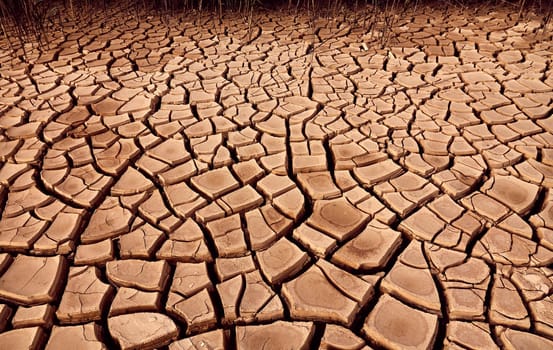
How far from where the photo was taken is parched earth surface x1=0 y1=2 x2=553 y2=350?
4.34 feet

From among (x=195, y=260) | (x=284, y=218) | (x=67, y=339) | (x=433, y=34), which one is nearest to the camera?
(x=67, y=339)

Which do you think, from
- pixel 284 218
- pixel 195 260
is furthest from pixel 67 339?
pixel 284 218

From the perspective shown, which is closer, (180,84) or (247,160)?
(247,160)

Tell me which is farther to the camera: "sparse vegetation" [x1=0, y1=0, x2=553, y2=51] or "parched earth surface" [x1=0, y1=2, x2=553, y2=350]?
"sparse vegetation" [x1=0, y1=0, x2=553, y2=51]

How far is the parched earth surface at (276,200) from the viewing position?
1322mm

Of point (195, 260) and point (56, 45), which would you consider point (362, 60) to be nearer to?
point (195, 260)

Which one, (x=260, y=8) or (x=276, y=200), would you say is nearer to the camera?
(x=276, y=200)

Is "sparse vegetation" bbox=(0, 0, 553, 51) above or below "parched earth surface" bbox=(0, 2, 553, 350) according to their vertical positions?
above

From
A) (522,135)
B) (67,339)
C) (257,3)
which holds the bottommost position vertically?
(67,339)

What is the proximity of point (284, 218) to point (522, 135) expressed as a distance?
4.80 feet

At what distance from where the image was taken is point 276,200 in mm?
1801

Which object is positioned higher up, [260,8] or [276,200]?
[260,8]

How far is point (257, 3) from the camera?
171 inches

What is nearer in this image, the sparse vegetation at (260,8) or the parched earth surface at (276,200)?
the parched earth surface at (276,200)
